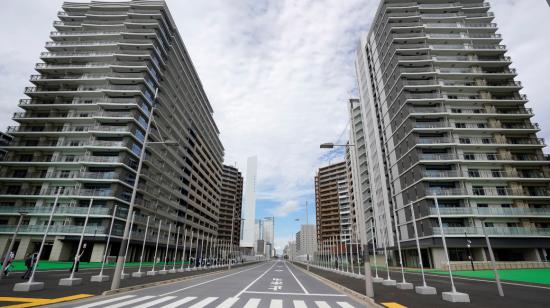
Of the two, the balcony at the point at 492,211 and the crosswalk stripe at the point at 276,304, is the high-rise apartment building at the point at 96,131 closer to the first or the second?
the crosswalk stripe at the point at 276,304

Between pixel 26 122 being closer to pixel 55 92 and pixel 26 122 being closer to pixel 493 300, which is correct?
pixel 55 92

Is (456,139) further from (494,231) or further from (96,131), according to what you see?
(96,131)

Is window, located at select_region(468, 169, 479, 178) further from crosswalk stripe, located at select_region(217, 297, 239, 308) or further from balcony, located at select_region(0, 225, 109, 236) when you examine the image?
balcony, located at select_region(0, 225, 109, 236)

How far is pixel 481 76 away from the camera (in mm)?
52375

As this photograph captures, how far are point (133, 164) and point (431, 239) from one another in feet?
173

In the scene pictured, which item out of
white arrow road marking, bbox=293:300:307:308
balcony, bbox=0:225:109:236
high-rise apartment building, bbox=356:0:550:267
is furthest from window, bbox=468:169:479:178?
balcony, bbox=0:225:109:236

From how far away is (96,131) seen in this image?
49594mm

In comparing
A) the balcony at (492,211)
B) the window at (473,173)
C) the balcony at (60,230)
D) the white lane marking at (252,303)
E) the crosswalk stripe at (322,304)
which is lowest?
the crosswalk stripe at (322,304)

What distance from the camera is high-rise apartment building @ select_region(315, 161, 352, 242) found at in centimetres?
13188

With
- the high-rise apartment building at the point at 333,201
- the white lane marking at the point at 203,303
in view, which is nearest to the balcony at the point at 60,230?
the white lane marking at the point at 203,303

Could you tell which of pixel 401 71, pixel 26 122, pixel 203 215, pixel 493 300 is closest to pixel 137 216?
pixel 26 122

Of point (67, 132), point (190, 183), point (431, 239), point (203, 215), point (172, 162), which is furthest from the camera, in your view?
point (203, 215)

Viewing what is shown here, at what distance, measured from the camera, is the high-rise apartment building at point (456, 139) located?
43.1 meters

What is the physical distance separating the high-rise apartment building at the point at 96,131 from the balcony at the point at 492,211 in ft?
173
